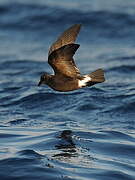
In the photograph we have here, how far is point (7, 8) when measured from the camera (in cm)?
2278

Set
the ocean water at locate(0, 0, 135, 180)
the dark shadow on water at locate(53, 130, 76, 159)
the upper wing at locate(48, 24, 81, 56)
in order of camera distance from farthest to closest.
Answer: the upper wing at locate(48, 24, 81, 56) → the dark shadow on water at locate(53, 130, 76, 159) → the ocean water at locate(0, 0, 135, 180)

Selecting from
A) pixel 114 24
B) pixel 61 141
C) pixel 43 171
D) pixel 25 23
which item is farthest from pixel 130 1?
pixel 43 171

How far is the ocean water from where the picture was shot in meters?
9.38

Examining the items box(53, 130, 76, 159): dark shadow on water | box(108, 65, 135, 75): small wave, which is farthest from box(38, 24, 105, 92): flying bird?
box(108, 65, 135, 75): small wave

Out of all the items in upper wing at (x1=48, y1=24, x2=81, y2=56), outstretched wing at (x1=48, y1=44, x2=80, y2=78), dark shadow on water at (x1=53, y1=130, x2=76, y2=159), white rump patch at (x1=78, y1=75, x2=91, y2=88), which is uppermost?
upper wing at (x1=48, y1=24, x2=81, y2=56)

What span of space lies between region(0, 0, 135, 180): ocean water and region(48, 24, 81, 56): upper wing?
1.50m

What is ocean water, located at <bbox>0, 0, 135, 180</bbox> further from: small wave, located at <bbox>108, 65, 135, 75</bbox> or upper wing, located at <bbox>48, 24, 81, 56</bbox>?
upper wing, located at <bbox>48, 24, 81, 56</bbox>

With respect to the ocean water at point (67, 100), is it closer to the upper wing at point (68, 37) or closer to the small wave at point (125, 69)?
the small wave at point (125, 69)

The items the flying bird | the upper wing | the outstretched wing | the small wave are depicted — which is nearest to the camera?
the outstretched wing

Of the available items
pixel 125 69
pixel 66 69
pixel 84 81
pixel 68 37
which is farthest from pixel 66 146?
pixel 125 69

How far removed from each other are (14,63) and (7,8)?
17.5 feet

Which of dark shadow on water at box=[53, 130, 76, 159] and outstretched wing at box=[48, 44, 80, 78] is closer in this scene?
dark shadow on water at box=[53, 130, 76, 159]

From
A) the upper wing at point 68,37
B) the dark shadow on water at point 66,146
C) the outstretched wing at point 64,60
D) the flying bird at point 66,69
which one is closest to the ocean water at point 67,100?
the dark shadow on water at point 66,146

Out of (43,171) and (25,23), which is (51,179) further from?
(25,23)
